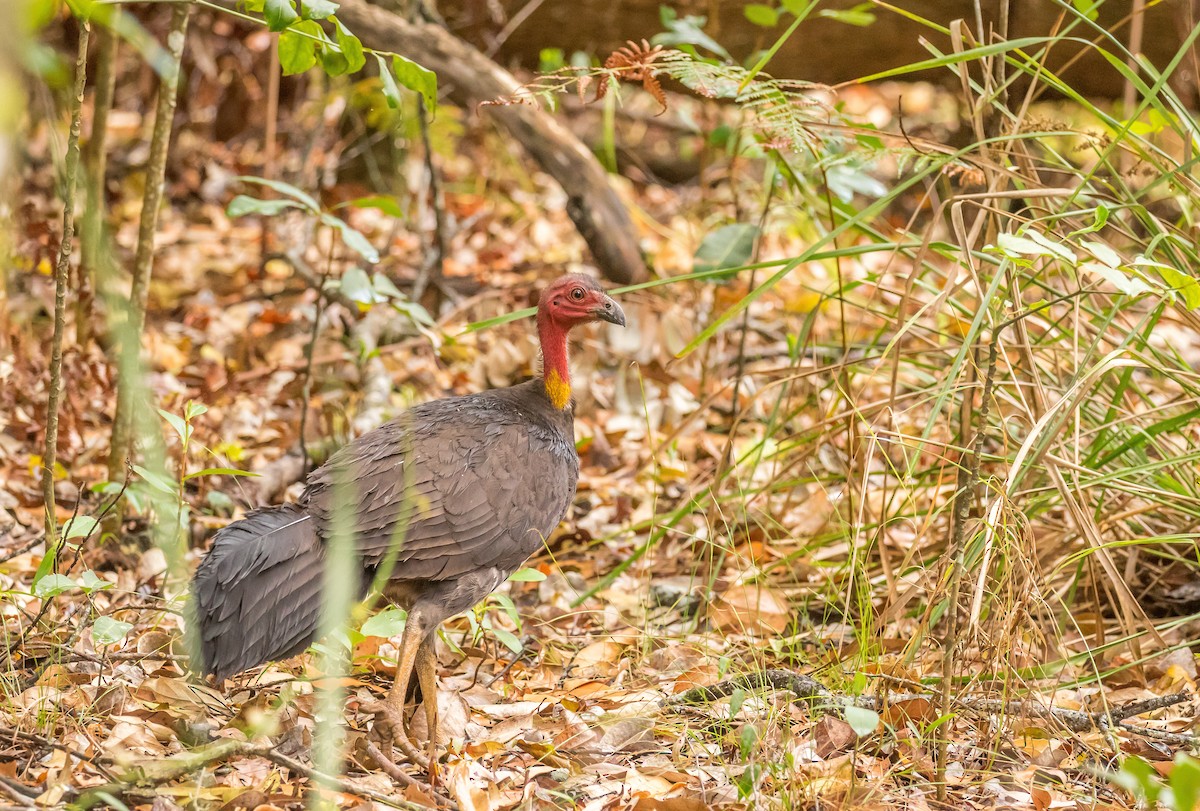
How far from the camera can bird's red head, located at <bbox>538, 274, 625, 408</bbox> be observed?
389 centimetres

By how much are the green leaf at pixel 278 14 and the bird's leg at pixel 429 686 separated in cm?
175

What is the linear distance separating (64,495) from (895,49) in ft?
16.1

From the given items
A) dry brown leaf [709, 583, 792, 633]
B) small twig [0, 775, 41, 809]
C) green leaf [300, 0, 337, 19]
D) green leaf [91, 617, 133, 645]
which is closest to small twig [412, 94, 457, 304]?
dry brown leaf [709, 583, 792, 633]

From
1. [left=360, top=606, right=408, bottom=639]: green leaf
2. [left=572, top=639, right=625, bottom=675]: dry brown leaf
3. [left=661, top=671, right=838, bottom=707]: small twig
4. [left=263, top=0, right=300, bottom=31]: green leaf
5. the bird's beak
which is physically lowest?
[left=572, top=639, right=625, bottom=675]: dry brown leaf

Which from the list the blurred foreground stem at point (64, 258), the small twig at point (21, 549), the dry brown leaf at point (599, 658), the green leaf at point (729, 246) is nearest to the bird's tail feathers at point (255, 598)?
the blurred foreground stem at point (64, 258)

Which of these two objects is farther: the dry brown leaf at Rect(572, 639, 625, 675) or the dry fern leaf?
the dry brown leaf at Rect(572, 639, 625, 675)

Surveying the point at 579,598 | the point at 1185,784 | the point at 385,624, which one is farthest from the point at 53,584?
the point at 1185,784

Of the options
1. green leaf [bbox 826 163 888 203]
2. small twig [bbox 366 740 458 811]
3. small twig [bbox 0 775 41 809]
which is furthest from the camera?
green leaf [bbox 826 163 888 203]

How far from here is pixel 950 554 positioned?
9.62 feet

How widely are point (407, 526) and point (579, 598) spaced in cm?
106

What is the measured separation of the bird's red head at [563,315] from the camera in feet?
12.8

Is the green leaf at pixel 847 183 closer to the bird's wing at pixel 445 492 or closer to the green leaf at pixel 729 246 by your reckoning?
the green leaf at pixel 729 246

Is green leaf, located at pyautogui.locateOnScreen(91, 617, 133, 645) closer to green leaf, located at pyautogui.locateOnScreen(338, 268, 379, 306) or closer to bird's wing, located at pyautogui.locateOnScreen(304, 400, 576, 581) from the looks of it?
bird's wing, located at pyautogui.locateOnScreen(304, 400, 576, 581)

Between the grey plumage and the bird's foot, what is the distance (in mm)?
271
